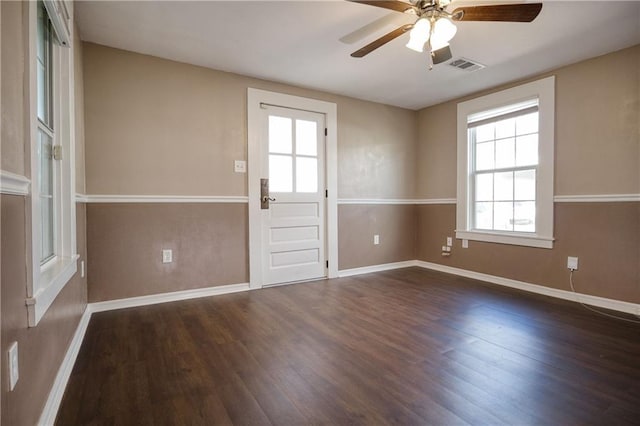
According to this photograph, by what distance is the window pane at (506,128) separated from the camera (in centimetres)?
360

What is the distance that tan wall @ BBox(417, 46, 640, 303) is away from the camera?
8.86 feet

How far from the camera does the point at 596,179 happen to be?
9.52 ft

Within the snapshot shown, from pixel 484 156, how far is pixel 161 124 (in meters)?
3.63

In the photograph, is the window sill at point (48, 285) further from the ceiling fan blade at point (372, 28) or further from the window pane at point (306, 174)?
the ceiling fan blade at point (372, 28)

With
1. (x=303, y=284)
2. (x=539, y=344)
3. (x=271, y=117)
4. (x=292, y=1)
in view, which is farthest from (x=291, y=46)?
(x=539, y=344)

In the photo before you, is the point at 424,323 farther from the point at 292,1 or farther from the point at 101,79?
the point at 101,79

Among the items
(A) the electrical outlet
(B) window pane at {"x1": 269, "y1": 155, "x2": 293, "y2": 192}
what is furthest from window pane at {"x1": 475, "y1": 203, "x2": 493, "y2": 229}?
(A) the electrical outlet

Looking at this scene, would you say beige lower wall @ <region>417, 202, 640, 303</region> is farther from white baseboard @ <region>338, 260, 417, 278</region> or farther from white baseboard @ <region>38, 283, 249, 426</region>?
white baseboard @ <region>38, 283, 249, 426</region>

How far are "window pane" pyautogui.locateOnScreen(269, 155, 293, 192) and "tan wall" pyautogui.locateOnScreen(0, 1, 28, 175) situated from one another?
2446 millimetres

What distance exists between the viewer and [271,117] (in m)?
3.51

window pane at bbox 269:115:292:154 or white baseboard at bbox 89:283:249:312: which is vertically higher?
window pane at bbox 269:115:292:154

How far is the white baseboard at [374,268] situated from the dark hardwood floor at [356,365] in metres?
1.11

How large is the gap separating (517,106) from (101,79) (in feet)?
13.6

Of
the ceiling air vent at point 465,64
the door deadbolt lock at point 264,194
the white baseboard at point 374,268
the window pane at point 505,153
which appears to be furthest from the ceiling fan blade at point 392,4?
the white baseboard at point 374,268
